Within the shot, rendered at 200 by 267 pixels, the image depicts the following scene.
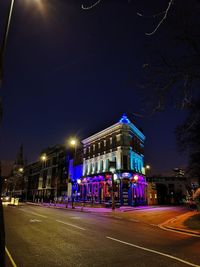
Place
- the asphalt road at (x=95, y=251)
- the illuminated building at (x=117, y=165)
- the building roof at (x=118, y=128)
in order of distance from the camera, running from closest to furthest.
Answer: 1. the asphalt road at (x=95, y=251)
2. the illuminated building at (x=117, y=165)
3. the building roof at (x=118, y=128)

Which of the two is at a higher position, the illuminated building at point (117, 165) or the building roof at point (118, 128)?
the building roof at point (118, 128)

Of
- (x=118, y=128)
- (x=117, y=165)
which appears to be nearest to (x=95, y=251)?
(x=117, y=165)

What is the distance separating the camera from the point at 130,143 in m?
41.1

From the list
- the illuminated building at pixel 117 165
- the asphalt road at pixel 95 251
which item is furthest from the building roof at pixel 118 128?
the asphalt road at pixel 95 251

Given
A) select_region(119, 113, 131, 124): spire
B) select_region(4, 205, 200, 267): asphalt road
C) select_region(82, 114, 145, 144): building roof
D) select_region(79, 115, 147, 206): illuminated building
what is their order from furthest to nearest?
1. select_region(82, 114, 145, 144): building roof
2. select_region(119, 113, 131, 124): spire
3. select_region(79, 115, 147, 206): illuminated building
4. select_region(4, 205, 200, 267): asphalt road

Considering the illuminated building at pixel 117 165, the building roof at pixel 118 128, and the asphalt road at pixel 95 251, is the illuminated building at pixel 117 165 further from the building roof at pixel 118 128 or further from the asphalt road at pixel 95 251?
the asphalt road at pixel 95 251

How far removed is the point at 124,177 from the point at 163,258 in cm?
→ 3182

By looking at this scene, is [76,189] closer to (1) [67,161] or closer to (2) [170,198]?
(1) [67,161]

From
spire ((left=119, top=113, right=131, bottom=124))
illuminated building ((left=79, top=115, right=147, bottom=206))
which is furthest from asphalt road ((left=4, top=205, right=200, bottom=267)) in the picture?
spire ((left=119, top=113, right=131, bottom=124))

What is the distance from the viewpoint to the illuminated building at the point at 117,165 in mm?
38906

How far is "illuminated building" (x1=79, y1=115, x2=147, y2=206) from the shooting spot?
128 feet

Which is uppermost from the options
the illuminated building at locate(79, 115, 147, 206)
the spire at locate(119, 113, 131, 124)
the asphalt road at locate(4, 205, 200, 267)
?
the spire at locate(119, 113, 131, 124)

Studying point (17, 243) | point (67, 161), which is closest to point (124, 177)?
point (67, 161)

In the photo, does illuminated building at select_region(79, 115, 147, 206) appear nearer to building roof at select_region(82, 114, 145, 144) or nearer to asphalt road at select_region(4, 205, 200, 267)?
building roof at select_region(82, 114, 145, 144)
